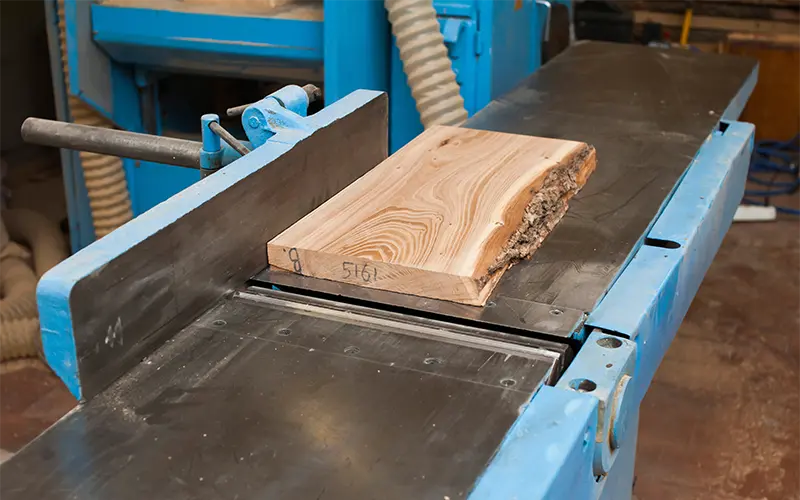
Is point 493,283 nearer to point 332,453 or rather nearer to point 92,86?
point 332,453

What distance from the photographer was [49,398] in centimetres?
227

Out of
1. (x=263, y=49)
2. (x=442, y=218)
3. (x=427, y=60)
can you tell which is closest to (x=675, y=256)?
(x=442, y=218)

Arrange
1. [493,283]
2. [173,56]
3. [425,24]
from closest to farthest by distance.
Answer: [493,283], [425,24], [173,56]

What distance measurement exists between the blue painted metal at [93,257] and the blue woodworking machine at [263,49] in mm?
903

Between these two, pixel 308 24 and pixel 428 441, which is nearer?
pixel 428 441

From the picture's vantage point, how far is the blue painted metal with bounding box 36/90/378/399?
0.82 metres

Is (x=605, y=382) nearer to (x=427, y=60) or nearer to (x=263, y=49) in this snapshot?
(x=427, y=60)

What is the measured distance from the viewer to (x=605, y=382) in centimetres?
87

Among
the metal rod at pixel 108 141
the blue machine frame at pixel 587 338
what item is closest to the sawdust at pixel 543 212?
the blue machine frame at pixel 587 338

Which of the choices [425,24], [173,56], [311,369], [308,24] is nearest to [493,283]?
[311,369]

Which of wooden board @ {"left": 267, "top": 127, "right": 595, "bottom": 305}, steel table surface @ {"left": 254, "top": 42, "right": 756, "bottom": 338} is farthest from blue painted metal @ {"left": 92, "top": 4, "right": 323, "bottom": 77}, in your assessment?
wooden board @ {"left": 267, "top": 127, "right": 595, "bottom": 305}

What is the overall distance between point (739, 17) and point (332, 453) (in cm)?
406

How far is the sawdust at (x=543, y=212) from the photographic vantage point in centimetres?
111

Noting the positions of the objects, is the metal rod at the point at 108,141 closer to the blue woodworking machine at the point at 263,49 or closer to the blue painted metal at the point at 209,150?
the blue painted metal at the point at 209,150
